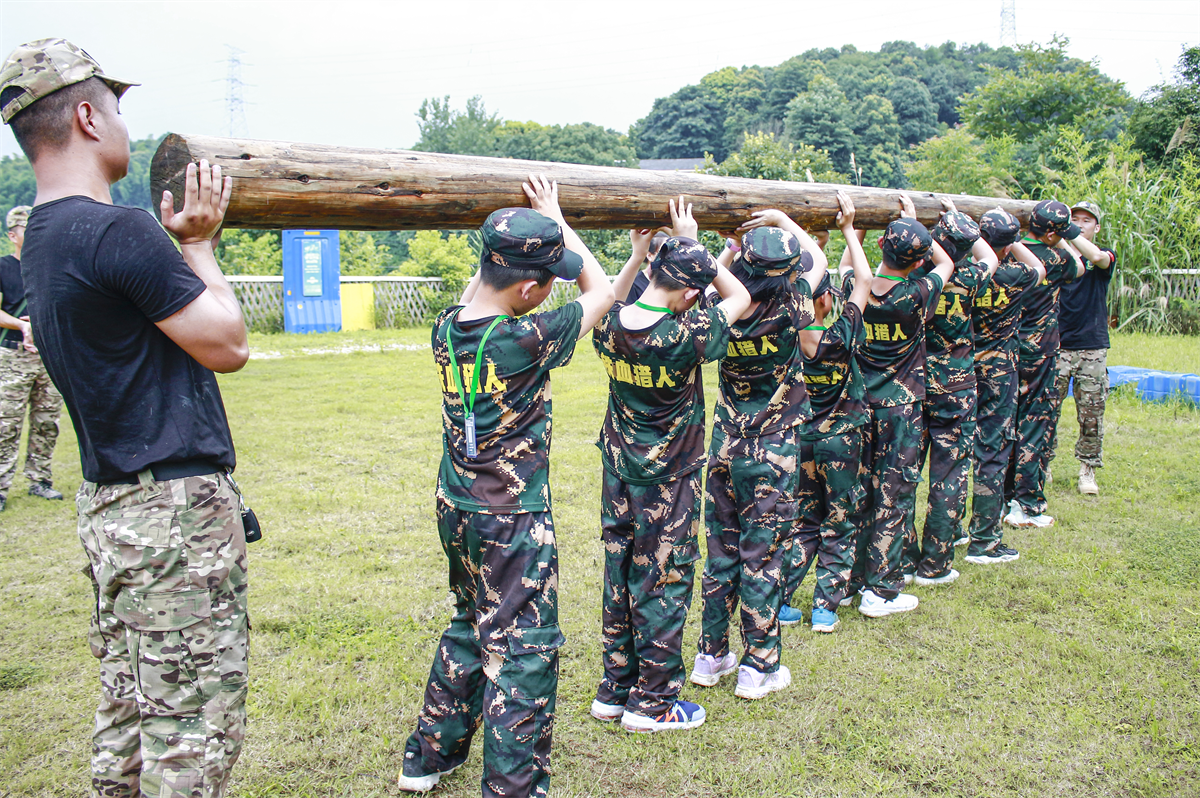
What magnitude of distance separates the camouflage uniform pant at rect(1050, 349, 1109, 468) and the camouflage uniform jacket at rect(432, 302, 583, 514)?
588cm

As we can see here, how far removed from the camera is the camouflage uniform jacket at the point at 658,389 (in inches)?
145

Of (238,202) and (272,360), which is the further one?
(272,360)

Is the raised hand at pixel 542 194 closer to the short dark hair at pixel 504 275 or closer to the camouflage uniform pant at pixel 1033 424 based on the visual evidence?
the short dark hair at pixel 504 275

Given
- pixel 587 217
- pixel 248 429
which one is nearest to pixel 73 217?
pixel 587 217

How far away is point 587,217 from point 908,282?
7.11 feet

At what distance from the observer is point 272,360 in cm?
1650

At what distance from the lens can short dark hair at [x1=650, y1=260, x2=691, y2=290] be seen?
3689mm

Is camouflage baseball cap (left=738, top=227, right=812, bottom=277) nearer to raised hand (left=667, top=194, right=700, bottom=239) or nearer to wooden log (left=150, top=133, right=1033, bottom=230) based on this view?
raised hand (left=667, top=194, right=700, bottom=239)

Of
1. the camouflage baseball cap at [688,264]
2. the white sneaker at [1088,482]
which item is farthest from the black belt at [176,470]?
the white sneaker at [1088,482]

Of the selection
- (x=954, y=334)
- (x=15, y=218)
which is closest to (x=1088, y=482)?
(x=954, y=334)

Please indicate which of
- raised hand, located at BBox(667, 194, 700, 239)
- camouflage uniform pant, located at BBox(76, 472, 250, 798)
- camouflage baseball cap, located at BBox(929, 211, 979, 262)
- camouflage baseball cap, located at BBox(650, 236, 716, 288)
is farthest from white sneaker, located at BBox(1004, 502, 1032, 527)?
camouflage uniform pant, located at BBox(76, 472, 250, 798)

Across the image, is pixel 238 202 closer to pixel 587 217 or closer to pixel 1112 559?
pixel 587 217

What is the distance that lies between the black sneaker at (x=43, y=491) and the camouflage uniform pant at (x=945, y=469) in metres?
7.42

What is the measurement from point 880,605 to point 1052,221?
3.56 meters
